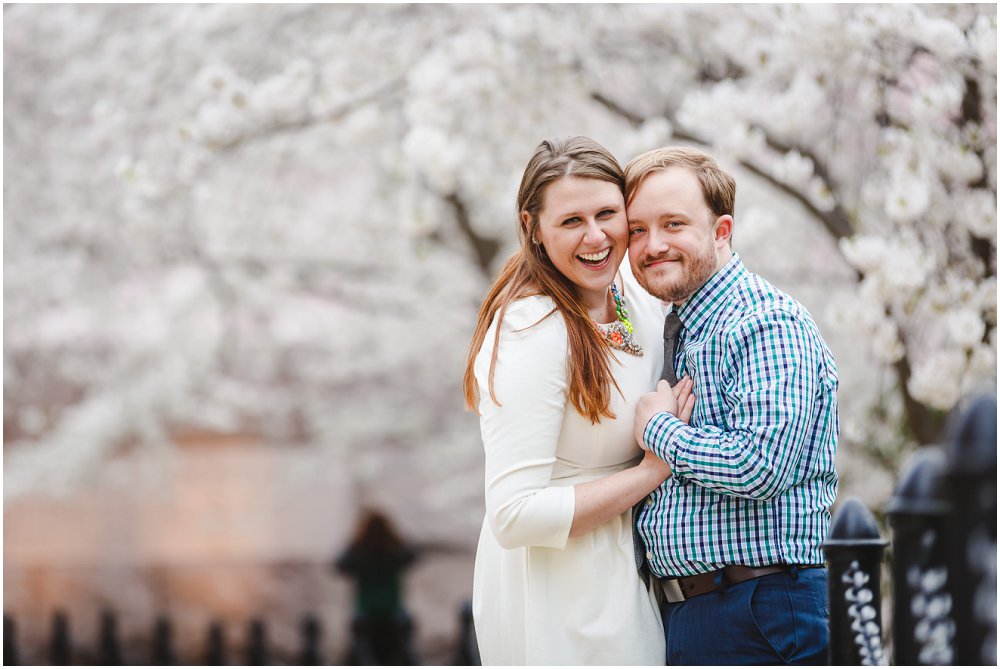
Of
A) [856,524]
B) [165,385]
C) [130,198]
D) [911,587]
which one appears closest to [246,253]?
[165,385]

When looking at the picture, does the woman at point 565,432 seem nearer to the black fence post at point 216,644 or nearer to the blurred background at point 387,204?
the blurred background at point 387,204

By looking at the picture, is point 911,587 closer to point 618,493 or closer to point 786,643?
point 786,643

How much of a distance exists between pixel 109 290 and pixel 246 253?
1.07 meters

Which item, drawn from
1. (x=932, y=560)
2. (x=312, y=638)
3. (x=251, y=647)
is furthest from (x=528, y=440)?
(x=251, y=647)

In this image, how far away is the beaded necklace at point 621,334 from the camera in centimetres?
204

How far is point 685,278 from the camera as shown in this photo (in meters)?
1.96

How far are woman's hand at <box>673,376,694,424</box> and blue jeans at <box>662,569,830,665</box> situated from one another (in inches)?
12.3

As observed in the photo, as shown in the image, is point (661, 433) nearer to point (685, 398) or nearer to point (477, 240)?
point (685, 398)

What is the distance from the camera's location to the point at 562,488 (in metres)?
1.94

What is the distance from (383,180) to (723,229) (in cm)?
554

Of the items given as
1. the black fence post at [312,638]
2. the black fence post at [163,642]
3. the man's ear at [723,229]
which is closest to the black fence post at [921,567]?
the man's ear at [723,229]

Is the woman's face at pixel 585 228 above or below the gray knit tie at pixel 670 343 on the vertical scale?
above

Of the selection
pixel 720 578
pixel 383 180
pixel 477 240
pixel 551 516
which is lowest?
pixel 720 578

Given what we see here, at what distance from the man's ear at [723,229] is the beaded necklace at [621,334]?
0.80ft
